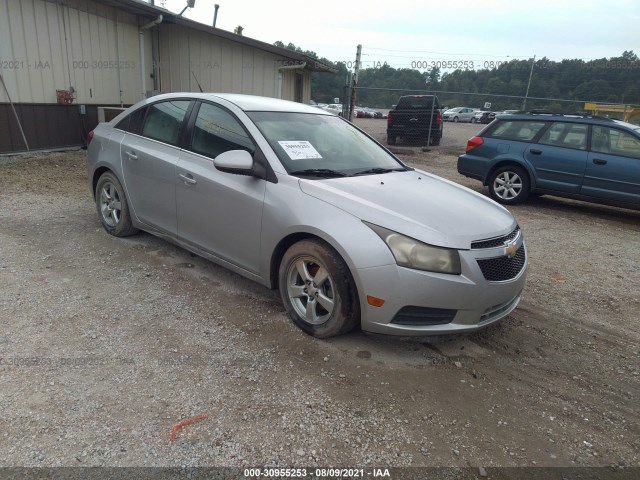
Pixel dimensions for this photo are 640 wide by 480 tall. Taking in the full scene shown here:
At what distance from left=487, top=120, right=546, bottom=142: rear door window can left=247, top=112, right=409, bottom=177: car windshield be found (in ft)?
15.7

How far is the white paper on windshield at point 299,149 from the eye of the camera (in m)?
3.51

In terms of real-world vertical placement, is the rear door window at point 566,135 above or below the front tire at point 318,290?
above

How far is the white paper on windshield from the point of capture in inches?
138

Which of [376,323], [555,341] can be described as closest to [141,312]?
[376,323]

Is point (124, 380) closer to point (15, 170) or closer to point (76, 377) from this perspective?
point (76, 377)

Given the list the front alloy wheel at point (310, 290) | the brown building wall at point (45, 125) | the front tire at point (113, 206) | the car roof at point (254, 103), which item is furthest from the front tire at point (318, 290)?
the brown building wall at point (45, 125)

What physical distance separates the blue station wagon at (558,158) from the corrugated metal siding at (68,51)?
9.04 meters

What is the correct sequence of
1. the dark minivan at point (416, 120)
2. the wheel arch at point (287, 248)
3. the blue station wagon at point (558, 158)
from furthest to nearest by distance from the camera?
the dark minivan at point (416, 120) → the blue station wagon at point (558, 158) → the wheel arch at point (287, 248)

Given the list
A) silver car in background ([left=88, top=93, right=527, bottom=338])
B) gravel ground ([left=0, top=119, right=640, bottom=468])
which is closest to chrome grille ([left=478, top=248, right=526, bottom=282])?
silver car in background ([left=88, top=93, right=527, bottom=338])

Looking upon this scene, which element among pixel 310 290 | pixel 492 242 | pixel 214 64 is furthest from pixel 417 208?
pixel 214 64

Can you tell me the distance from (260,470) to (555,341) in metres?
2.49

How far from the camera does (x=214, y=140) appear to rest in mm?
3826

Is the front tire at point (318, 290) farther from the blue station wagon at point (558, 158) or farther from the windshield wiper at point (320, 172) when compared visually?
the blue station wagon at point (558, 158)

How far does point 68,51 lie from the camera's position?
10.4 metres
